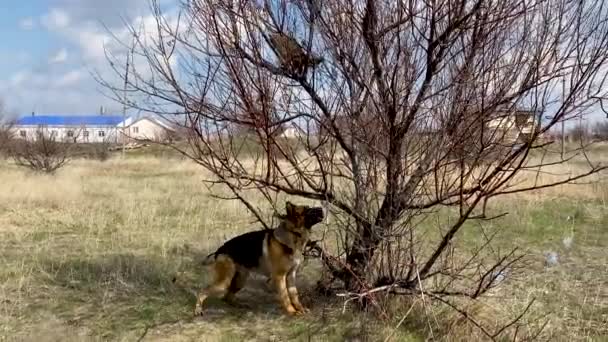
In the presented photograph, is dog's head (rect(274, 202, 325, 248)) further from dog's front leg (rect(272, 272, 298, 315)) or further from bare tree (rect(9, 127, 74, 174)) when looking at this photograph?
bare tree (rect(9, 127, 74, 174))

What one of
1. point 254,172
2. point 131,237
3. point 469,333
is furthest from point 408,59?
point 131,237

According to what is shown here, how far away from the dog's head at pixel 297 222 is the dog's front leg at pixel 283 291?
32 centimetres

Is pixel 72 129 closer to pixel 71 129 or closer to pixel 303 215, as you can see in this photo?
pixel 71 129

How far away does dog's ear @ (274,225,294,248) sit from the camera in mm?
5445

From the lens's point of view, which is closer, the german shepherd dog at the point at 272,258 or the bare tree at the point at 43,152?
the german shepherd dog at the point at 272,258

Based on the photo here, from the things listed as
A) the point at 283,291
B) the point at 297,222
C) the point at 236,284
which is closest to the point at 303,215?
the point at 297,222

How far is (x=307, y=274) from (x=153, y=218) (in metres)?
5.64

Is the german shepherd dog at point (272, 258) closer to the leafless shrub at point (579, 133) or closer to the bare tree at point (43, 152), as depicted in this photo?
the leafless shrub at point (579, 133)

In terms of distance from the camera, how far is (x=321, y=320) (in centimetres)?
542

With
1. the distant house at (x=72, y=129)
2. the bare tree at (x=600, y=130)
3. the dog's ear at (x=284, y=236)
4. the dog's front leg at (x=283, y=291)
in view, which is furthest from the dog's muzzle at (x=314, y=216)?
the distant house at (x=72, y=129)

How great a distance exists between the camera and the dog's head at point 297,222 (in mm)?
5375

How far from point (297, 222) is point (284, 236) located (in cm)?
19

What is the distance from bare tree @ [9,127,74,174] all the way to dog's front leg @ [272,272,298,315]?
2164cm

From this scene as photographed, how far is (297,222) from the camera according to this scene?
212 inches
